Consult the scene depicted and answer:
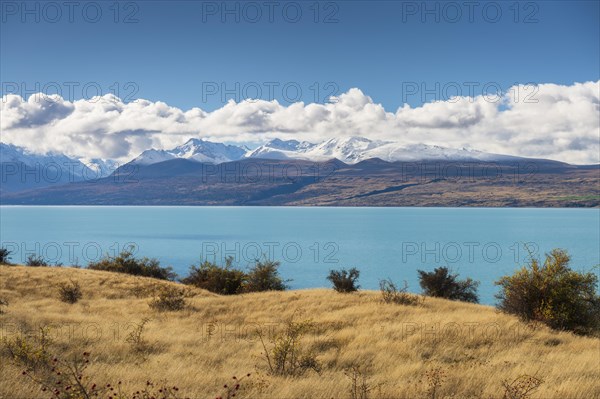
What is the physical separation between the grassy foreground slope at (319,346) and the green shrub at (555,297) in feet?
4.00

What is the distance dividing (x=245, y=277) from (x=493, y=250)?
8332cm

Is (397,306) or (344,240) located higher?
(397,306)

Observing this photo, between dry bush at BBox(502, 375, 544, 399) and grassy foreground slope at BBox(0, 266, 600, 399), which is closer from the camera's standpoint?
dry bush at BBox(502, 375, 544, 399)

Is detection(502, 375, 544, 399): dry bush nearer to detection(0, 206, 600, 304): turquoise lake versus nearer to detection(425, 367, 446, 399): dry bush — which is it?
detection(425, 367, 446, 399): dry bush

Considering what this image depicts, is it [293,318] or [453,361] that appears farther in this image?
[293,318]

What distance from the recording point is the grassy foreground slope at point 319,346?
439 inches

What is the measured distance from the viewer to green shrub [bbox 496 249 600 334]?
20.0m

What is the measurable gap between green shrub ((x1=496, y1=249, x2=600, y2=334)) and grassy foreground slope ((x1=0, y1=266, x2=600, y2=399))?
1.22 m

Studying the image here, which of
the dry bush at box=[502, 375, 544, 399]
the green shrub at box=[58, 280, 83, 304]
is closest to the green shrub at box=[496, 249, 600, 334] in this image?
the dry bush at box=[502, 375, 544, 399]

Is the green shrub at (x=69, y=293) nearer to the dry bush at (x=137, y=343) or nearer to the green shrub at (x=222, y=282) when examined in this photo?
the green shrub at (x=222, y=282)

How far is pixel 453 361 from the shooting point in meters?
14.4

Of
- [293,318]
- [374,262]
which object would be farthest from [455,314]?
[374,262]

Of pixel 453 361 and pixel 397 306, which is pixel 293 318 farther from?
pixel 453 361

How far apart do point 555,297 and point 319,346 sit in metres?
10.9
